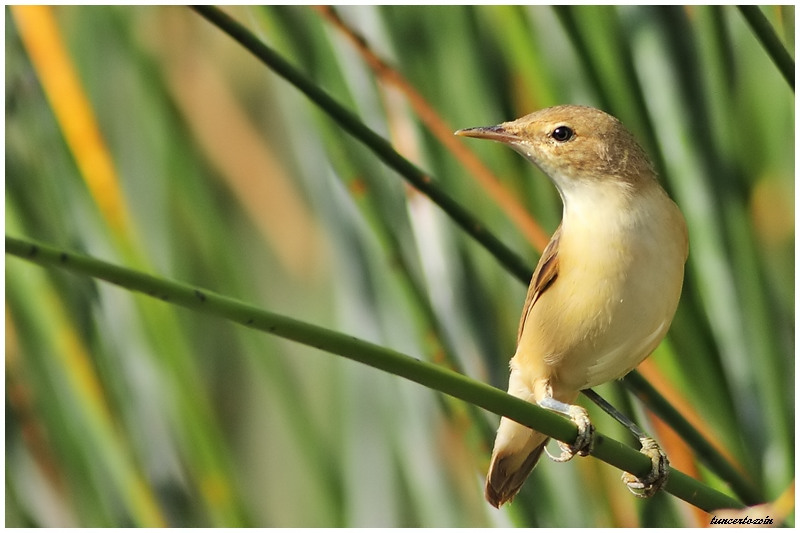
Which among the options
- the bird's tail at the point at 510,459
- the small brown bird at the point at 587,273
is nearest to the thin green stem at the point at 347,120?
the small brown bird at the point at 587,273

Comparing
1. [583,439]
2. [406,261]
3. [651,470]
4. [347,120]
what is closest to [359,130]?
[347,120]

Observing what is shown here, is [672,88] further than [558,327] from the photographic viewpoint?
Yes

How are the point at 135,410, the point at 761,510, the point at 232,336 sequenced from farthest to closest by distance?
1. the point at 232,336
2. the point at 135,410
3. the point at 761,510

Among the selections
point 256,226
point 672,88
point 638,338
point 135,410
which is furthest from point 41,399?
point 672,88

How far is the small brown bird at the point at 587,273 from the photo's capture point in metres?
1.20

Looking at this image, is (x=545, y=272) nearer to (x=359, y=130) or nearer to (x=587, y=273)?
(x=587, y=273)

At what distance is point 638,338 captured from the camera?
120cm

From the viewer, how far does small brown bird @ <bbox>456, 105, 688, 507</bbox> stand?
3.93 feet

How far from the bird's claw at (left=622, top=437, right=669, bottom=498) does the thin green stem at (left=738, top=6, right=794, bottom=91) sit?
0.50 metres

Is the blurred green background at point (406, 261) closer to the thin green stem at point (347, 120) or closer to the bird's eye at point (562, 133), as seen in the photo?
the bird's eye at point (562, 133)

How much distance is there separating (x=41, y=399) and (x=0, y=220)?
0.35m

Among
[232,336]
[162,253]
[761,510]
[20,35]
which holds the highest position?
[20,35]

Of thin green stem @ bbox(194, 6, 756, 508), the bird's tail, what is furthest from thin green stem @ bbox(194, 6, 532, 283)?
the bird's tail

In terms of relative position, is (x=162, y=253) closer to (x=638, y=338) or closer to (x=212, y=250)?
(x=212, y=250)
